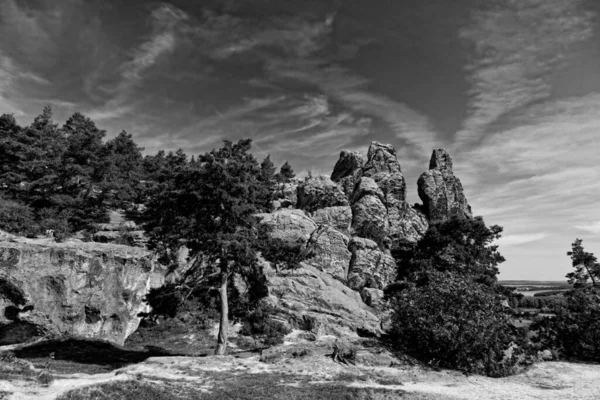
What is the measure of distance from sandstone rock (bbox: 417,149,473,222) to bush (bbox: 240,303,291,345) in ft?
157

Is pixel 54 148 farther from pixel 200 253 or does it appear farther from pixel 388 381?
pixel 388 381

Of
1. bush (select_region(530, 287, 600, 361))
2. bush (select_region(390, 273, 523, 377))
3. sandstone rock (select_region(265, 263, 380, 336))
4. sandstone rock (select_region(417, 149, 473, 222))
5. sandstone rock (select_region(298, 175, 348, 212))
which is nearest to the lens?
bush (select_region(390, 273, 523, 377))

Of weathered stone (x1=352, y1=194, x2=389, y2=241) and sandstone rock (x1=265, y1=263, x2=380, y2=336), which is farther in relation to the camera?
weathered stone (x1=352, y1=194, x2=389, y2=241)

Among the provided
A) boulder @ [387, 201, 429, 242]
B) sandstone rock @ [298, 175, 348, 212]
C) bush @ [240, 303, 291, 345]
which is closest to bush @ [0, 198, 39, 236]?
bush @ [240, 303, 291, 345]

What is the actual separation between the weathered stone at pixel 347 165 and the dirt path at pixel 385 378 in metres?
59.0

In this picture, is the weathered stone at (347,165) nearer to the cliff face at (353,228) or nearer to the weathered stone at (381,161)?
the cliff face at (353,228)

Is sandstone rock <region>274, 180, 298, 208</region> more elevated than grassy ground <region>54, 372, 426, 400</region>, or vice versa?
sandstone rock <region>274, 180, 298, 208</region>

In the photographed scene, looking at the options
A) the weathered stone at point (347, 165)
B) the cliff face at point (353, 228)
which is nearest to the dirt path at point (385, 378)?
→ the cliff face at point (353, 228)

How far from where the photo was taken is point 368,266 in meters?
53.3

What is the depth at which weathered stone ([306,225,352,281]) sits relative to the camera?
51.6 meters

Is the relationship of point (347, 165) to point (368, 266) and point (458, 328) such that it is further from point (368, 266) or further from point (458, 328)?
point (458, 328)

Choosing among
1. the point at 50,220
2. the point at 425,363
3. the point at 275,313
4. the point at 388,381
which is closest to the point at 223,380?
the point at 388,381

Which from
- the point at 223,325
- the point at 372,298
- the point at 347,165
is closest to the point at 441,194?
the point at 347,165

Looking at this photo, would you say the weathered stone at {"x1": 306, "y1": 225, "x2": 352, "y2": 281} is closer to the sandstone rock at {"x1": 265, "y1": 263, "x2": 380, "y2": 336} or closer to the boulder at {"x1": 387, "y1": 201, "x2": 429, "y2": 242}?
A: the sandstone rock at {"x1": 265, "y1": 263, "x2": 380, "y2": 336}
